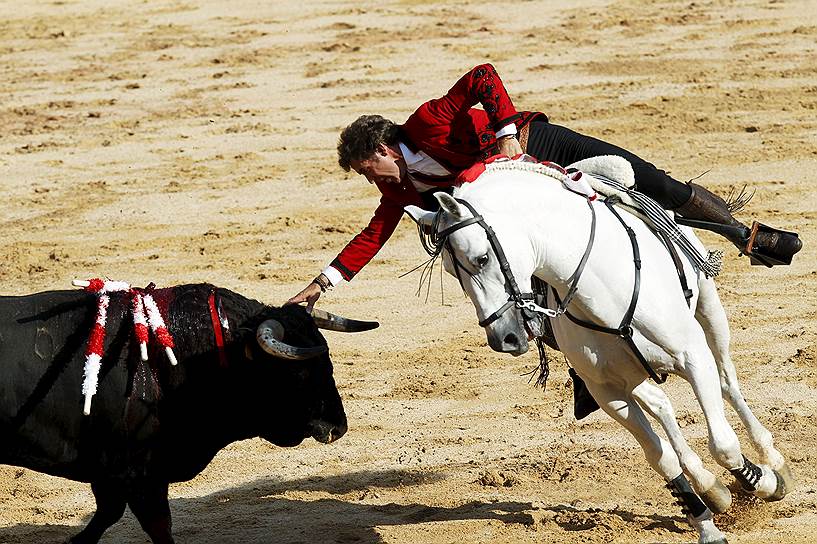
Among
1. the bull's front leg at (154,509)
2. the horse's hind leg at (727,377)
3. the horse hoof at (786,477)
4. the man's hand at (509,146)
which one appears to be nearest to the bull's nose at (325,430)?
the bull's front leg at (154,509)

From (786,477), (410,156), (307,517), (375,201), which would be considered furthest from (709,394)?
(375,201)

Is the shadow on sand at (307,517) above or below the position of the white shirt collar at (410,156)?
below

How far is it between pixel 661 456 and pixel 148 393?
2.17m

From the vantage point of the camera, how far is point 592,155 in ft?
19.6

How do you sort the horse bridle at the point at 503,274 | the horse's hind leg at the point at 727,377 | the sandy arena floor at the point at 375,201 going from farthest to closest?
the sandy arena floor at the point at 375,201 → the horse's hind leg at the point at 727,377 → the horse bridle at the point at 503,274

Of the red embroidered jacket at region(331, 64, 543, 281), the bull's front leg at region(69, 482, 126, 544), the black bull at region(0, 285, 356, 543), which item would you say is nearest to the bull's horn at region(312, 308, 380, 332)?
the black bull at region(0, 285, 356, 543)

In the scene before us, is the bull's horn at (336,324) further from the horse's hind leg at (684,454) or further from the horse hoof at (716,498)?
the horse hoof at (716,498)

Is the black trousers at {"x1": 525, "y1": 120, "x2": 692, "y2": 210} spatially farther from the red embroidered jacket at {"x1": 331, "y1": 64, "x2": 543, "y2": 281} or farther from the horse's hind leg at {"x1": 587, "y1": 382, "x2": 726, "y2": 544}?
the horse's hind leg at {"x1": 587, "y1": 382, "x2": 726, "y2": 544}

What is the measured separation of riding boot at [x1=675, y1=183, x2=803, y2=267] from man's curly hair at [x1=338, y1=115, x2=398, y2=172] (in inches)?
54.9

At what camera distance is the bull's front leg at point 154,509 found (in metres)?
5.30

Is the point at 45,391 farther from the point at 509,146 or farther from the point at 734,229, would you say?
the point at 734,229

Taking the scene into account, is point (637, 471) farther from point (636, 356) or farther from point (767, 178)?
point (767, 178)

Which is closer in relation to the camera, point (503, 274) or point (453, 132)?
point (503, 274)

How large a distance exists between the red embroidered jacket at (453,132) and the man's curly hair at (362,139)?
0.13 metres
